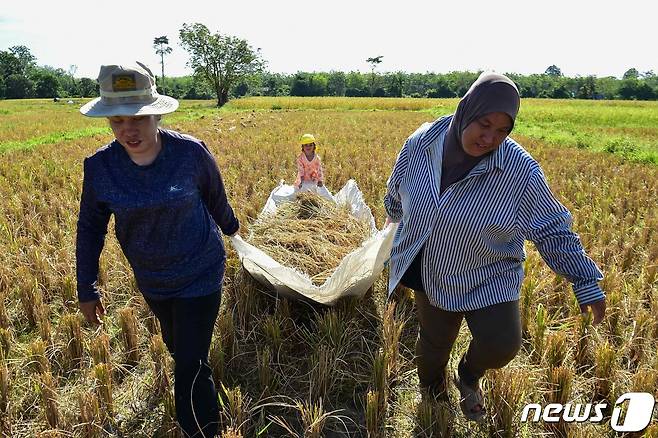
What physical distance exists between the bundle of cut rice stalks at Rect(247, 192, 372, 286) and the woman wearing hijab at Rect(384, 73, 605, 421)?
117 centimetres

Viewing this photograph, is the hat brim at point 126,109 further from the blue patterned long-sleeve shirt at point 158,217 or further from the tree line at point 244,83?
the tree line at point 244,83

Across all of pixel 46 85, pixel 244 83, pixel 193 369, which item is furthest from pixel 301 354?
pixel 46 85

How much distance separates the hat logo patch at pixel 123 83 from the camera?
1.58 meters

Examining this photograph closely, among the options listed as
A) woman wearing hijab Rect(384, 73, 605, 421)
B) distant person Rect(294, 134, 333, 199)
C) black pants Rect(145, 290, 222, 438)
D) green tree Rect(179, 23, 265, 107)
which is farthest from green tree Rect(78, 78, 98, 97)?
woman wearing hijab Rect(384, 73, 605, 421)

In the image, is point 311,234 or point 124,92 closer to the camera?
point 124,92

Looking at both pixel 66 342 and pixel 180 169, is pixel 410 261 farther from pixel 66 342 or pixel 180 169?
pixel 66 342

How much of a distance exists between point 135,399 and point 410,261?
1.53 meters

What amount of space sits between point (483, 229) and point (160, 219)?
4.14 ft

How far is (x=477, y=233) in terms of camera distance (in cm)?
167

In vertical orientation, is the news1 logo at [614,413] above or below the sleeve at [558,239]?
below

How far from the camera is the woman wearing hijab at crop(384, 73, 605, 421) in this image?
158cm

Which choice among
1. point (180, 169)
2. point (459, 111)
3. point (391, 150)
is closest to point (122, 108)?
point (180, 169)

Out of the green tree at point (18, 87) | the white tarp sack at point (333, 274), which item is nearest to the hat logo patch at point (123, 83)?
the white tarp sack at point (333, 274)

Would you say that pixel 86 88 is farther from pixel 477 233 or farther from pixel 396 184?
pixel 477 233
